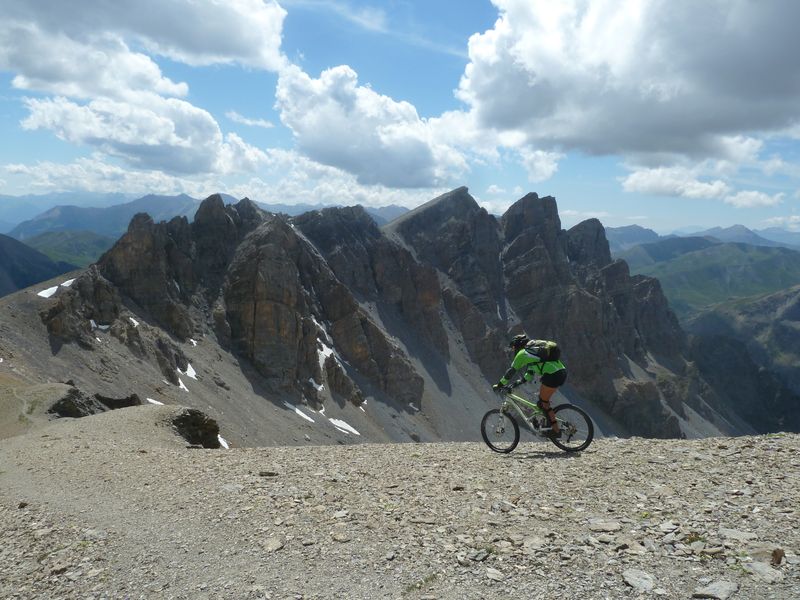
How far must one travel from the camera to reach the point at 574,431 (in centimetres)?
1543

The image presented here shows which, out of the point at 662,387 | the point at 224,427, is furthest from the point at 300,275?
the point at 662,387

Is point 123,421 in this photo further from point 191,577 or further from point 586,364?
point 586,364

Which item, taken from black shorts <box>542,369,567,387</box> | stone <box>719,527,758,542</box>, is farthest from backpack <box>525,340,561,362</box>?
stone <box>719,527,758,542</box>

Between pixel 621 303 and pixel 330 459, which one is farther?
pixel 621 303

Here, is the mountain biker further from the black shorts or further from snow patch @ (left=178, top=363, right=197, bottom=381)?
snow patch @ (left=178, top=363, right=197, bottom=381)

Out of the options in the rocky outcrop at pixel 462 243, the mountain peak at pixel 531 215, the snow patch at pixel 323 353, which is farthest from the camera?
the mountain peak at pixel 531 215

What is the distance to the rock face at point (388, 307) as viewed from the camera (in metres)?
84.6

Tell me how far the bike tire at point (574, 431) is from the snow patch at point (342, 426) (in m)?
73.0

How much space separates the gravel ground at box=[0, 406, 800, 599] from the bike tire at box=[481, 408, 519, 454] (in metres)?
1.00

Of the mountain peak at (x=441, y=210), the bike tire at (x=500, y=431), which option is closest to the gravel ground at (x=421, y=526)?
the bike tire at (x=500, y=431)

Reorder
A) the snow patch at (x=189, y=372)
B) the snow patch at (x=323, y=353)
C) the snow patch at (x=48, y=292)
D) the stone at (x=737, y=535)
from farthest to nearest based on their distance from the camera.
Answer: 1. the snow patch at (x=323, y=353)
2. the snow patch at (x=189, y=372)
3. the snow patch at (x=48, y=292)
4. the stone at (x=737, y=535)

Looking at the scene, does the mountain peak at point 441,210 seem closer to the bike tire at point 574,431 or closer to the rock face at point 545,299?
the rock face at point 545,299

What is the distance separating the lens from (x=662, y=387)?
165 metres

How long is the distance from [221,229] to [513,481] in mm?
99173
